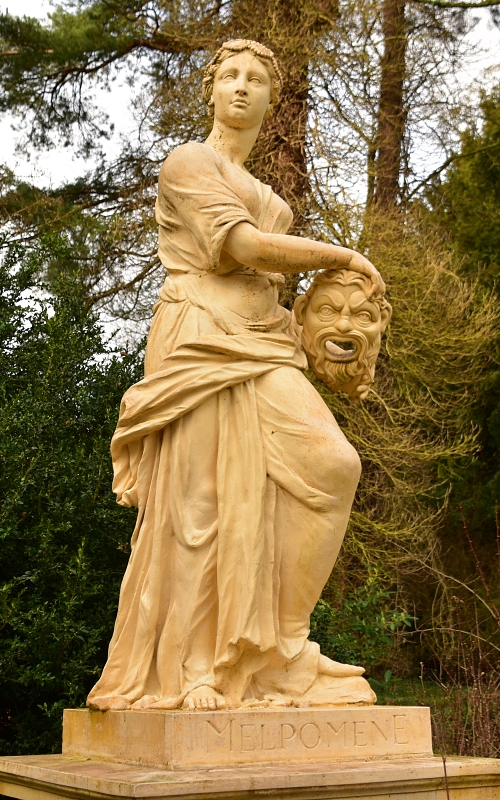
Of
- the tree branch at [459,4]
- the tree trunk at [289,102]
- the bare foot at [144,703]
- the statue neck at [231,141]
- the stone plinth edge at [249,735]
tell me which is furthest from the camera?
the tree branch at [459,4]

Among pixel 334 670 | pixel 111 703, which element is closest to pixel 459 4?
pixel 334 670

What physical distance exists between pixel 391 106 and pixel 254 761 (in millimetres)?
10501

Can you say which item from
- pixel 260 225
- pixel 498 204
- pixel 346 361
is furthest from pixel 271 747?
pixel 498 204

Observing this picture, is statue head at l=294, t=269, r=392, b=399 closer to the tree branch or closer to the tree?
the tree

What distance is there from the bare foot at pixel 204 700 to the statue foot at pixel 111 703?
0.86 ft

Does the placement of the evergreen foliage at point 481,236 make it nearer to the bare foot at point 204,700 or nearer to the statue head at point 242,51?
the statue head at point 242,51

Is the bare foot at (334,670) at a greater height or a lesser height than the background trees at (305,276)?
lesser

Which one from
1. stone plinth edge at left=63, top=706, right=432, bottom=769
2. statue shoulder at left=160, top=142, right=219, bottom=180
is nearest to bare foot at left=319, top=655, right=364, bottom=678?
stone plinth edge at left=63, top=706, right=432, bottom=769

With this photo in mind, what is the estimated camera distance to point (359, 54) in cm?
1213

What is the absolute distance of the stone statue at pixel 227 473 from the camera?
4.36 meters

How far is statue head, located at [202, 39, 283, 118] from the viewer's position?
16.4 ft

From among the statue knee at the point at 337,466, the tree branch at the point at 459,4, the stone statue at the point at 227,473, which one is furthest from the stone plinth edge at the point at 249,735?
the tree branch at the point at 459,4

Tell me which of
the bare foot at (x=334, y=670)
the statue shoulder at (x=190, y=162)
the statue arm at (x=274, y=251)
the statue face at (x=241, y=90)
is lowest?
the bare foot at (x=334, y=670)

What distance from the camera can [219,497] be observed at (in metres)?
4.43
